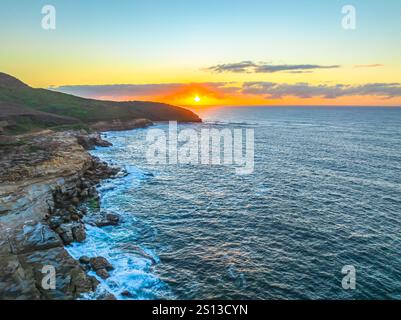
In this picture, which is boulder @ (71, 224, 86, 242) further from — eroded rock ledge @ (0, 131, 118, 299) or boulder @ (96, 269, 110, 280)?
boulder @ (96, 269, 110, 280)

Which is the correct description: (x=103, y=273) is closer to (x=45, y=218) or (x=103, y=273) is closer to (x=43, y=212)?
(x=45, y=218)

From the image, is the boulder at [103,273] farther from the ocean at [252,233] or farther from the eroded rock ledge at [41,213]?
the eroded rock ledge at [41,213]

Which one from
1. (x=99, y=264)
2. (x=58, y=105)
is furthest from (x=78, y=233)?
(x=58, y=105)

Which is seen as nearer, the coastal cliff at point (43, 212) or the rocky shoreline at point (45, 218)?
the rocky shoreline at point (45, 218)

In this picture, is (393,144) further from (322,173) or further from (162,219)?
(162,219)

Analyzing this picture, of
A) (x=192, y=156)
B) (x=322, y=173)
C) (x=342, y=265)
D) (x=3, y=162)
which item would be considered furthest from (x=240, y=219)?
(x=192, y=156)

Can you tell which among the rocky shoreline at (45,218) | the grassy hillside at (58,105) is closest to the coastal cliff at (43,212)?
the rocky shoreline at (45,218)
